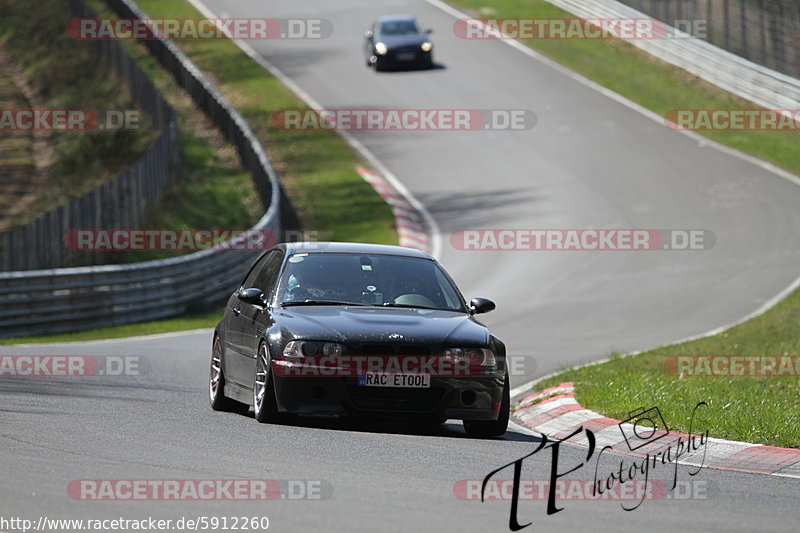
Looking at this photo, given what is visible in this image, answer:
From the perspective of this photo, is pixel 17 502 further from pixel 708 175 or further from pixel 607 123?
pixel 607 123

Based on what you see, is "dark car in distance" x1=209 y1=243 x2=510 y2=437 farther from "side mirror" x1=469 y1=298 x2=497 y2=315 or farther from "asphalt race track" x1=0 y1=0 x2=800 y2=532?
"asphalt race track" x1=0 y1=0 x2=800 y2=532

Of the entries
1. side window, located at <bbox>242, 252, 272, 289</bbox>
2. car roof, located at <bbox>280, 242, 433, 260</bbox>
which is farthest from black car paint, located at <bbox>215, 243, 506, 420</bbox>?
side window, located at <bbox>242, 252, 272, 289</bbox>

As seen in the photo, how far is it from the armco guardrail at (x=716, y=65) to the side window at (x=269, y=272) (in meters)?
27.0

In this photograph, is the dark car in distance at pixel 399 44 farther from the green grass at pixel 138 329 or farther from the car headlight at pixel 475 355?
the car headlight at pixel 475 355

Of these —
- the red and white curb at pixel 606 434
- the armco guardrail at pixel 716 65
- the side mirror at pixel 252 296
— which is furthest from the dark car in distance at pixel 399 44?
the side mirror at pixel 252 296

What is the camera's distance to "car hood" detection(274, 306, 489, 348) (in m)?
9.86

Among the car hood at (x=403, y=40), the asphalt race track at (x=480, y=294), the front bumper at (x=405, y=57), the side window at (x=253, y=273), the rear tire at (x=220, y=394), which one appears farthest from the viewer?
the front bumper at (x=405, y=57)

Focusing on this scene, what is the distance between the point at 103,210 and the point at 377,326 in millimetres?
15040

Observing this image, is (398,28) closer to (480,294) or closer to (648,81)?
(648,81)

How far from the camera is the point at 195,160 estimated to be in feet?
114

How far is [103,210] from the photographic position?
24.1 metres

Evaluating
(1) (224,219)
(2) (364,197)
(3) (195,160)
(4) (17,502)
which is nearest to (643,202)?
(2) (364,197)

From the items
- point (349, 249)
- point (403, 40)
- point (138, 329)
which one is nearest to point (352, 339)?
point (349, 249)

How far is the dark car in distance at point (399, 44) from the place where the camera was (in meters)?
41.8
